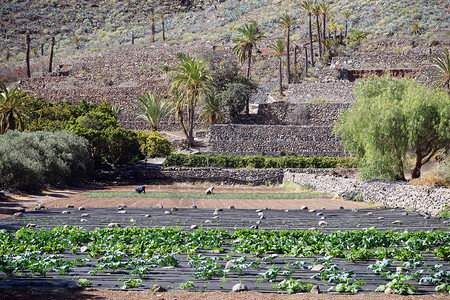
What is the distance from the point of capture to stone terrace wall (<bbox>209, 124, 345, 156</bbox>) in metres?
48.1

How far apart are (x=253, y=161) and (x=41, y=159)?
1737cm

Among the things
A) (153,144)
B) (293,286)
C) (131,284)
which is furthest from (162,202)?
(153,144)

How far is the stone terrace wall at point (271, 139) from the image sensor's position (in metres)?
48.1

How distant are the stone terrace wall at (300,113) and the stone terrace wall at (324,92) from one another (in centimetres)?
327

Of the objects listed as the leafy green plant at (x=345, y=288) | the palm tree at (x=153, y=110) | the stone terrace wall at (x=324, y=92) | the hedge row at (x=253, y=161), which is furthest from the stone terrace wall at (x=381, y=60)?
the leafy green plant at (x=345, y=288)

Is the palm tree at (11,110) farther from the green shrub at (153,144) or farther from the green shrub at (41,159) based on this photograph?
the green shrub at (153,144)

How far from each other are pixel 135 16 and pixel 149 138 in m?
77.5

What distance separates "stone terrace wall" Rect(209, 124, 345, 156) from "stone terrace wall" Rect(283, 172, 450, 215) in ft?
49.7

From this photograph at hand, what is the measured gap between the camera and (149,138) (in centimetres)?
Result: 4444

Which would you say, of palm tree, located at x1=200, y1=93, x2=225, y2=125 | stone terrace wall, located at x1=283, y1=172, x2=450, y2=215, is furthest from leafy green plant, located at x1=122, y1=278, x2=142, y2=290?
palm tree, located at x1=200, y1=93, x2=225, y2=125

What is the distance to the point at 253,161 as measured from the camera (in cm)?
4259

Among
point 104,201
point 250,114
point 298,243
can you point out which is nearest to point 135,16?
point 250,114

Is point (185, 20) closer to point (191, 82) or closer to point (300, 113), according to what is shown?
point (300, 113)

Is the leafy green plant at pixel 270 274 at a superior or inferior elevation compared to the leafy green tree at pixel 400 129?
inferior
